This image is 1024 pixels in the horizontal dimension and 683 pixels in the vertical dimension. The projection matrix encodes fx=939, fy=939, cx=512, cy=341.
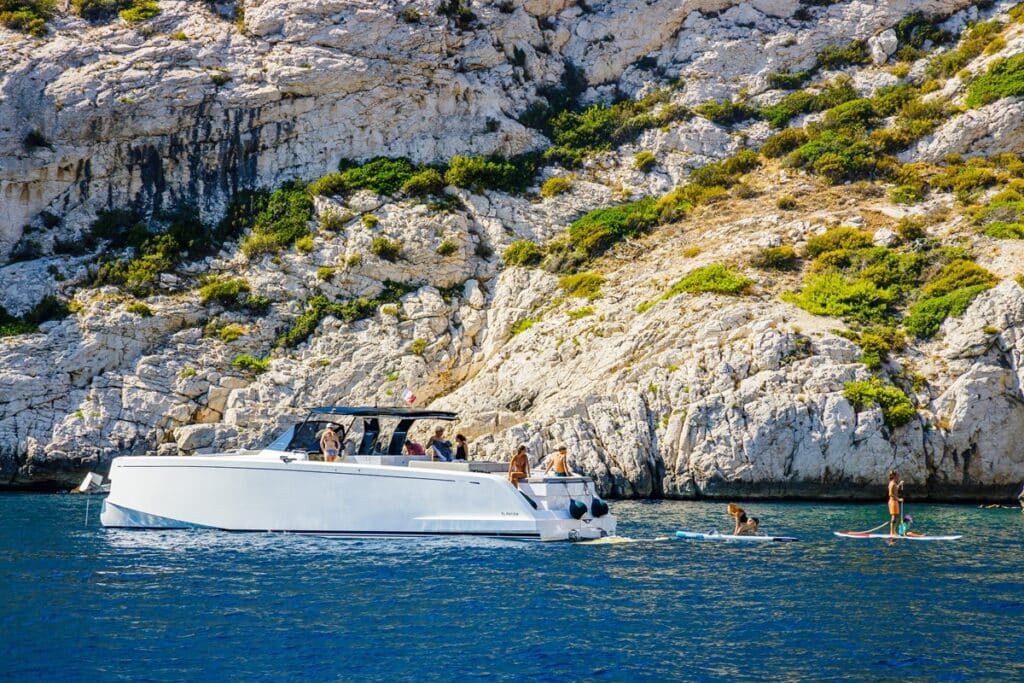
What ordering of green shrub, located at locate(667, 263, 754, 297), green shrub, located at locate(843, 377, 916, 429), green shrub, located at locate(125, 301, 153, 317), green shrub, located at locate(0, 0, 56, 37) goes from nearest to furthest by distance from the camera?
green shrub, located at locate(843, 377, 916, 429) → green shrub, located at locate(667, 263, 754, 297) → green shrub, located at locate(125, 301, 153, 317) → green shrub, located at locate(0, 0, 56, 37)

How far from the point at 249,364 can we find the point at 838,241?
76.8ft

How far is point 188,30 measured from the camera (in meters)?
45.7

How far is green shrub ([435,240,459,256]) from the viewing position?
40156 millimetres

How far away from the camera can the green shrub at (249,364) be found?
3691cm

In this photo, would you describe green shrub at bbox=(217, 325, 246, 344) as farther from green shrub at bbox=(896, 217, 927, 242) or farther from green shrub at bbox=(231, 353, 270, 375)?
green shrub at bbox=(896, 217, 927, 242)

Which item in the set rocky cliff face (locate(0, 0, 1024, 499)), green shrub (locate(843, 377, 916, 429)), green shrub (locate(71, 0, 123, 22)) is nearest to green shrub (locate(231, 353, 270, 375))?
rocky cliff face (locate(0, 0, 1024, 499))

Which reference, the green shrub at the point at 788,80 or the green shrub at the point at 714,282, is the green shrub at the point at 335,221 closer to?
the green shrub at the point at 714,282

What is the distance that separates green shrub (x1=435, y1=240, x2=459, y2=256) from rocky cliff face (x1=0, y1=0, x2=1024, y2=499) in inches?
5.4

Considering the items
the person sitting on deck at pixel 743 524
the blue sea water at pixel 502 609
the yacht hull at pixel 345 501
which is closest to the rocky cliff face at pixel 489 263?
the person sitting on deck at pixel 743 524

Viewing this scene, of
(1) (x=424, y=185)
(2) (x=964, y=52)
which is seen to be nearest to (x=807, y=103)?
(2) (x=964, y=52)

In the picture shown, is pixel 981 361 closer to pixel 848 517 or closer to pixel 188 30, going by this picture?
pixel 848 517

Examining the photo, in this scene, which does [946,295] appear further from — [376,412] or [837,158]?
[376,412]

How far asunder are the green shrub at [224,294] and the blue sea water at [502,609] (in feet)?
63.5

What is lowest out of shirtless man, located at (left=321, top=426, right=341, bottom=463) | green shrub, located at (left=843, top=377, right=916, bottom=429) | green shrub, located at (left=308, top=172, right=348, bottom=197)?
shirtless man, located at (left=321, top=426, right=341, bottom=463)
